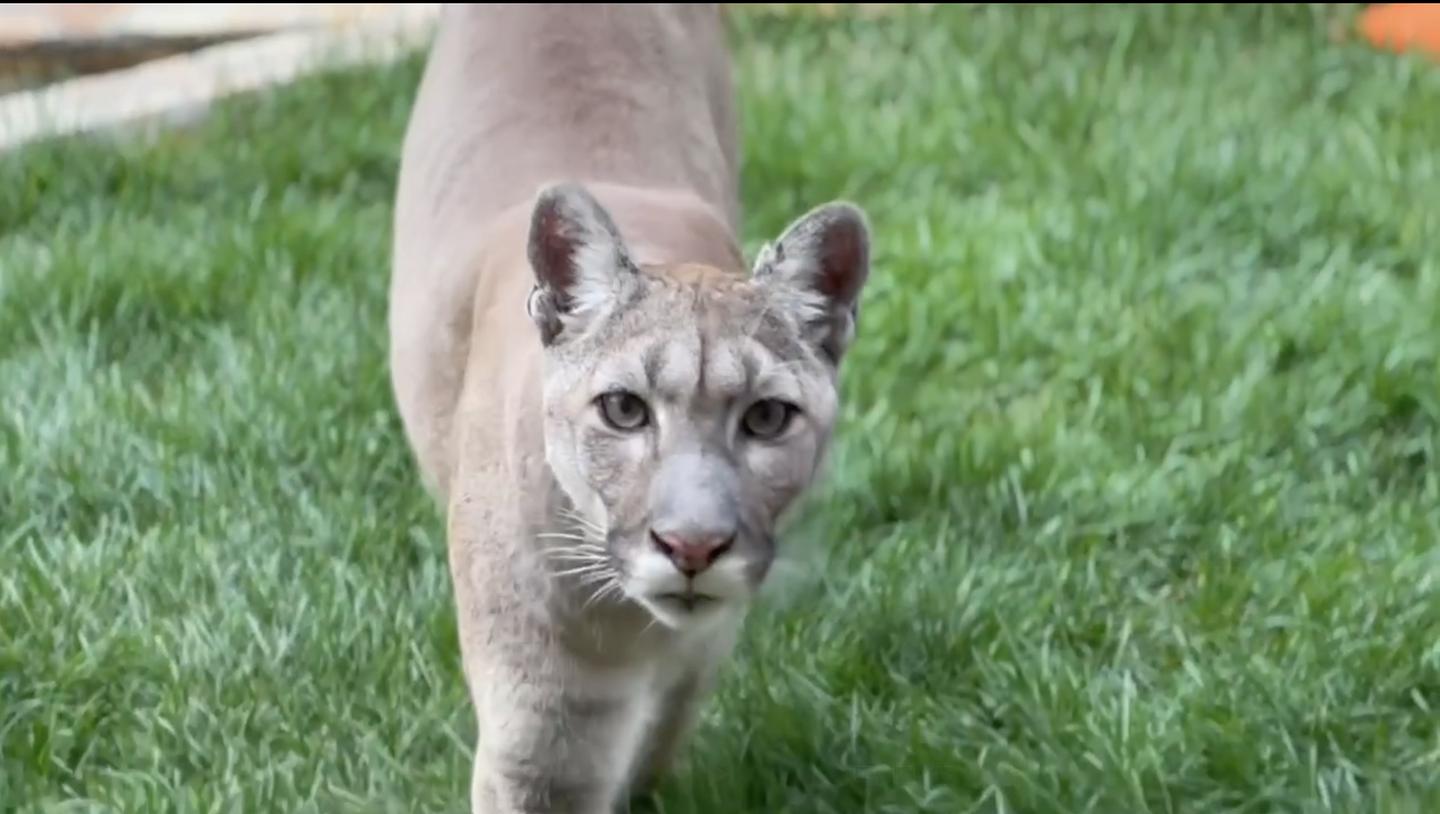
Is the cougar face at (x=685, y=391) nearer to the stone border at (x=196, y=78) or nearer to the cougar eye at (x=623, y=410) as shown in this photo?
the cougar eye at (x=623, y=410)

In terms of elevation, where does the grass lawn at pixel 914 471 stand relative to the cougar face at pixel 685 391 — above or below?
below

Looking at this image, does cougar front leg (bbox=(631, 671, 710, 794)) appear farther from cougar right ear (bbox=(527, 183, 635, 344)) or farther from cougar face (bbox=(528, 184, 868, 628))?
cougar right ear (bbox=(527, 183, 635, 344))

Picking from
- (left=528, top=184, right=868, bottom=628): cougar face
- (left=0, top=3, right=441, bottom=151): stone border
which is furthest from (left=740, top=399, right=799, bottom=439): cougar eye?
(left=0, top=3, right=441, bottom=151): stone border

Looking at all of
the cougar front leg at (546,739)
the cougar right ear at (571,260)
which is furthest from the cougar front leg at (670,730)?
the cougar right ear at (571,260)

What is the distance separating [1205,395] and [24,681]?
2299 mm

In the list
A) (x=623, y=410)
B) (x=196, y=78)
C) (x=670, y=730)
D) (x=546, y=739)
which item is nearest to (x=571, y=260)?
(x=623, y=410)

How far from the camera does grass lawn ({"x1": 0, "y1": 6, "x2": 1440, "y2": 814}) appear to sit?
3.07 meters

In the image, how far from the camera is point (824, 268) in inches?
106

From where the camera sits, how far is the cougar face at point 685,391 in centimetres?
243

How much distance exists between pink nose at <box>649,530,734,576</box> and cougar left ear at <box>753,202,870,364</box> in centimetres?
38

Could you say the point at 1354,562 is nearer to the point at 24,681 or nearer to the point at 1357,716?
the point at 1357,716

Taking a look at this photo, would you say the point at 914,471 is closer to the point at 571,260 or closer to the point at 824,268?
the point at 824,268

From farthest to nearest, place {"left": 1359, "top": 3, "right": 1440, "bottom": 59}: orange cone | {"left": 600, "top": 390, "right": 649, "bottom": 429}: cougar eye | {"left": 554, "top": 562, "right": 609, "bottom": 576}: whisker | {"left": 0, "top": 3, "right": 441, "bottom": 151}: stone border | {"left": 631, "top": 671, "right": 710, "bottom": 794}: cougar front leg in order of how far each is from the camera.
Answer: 1. {"left": 1359, "top": 3, "right": 1440, "bottom": 59}: orange cone
2. {"left": 0, "top": 3, "right": 441, "bottom": 151}: stone border
3. {"left": 631, "top": 671, "right": 710, "bottom": 794}: cougar front leg
4. {"left": 554, "top": 562, "right": 609, "bottom": 576}: whisker
5. {"left": 600, "top": 390, "right": 649, "bottom": 429}: cougar eye

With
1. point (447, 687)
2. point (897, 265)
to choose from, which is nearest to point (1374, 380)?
point (897, 265)
